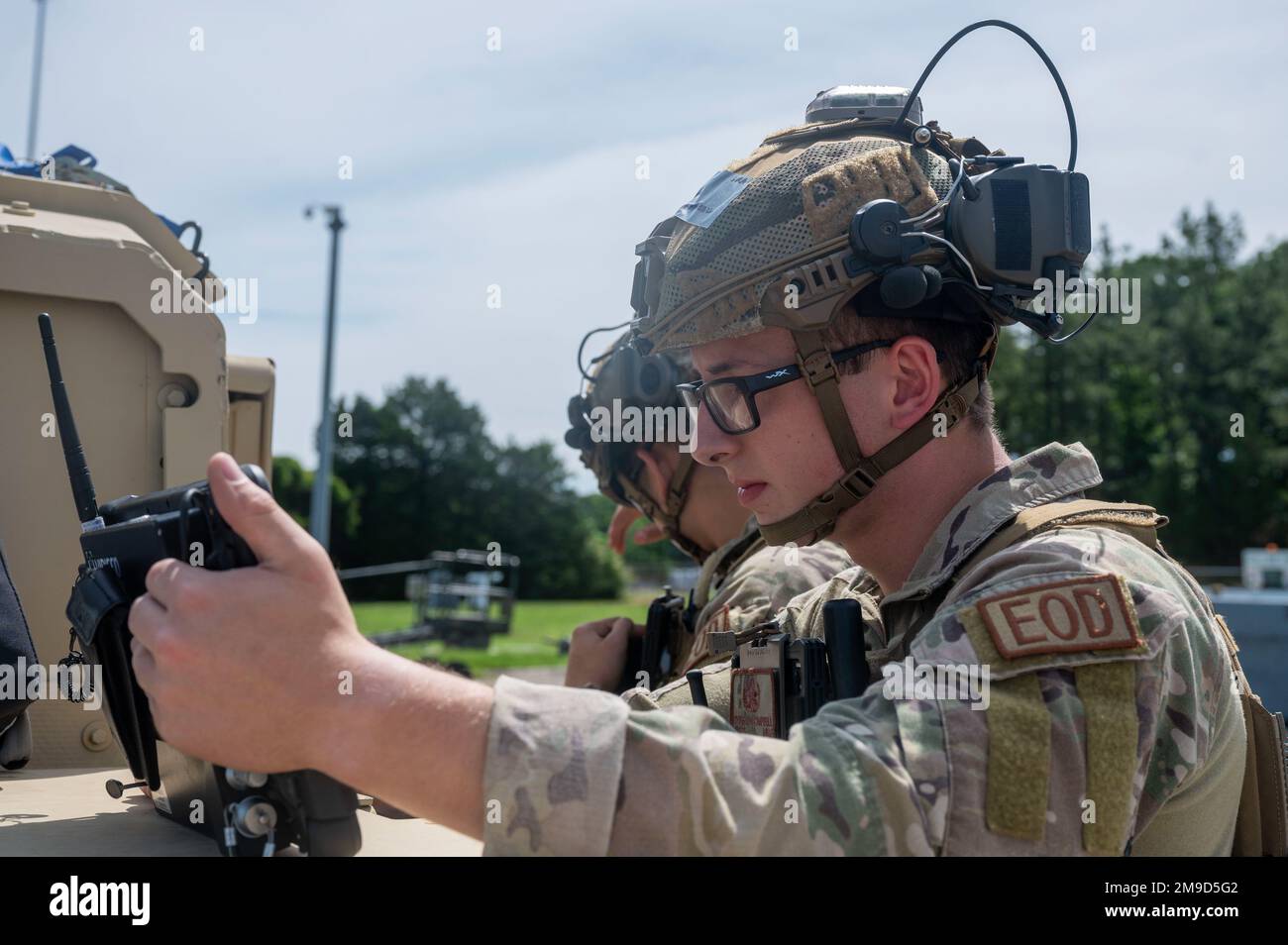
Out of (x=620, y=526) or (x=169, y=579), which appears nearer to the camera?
(x=169, y=579)

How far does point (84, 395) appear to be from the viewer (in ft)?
9.30

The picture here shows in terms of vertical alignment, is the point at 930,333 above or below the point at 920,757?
above

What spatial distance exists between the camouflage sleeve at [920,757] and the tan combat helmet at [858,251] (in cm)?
59

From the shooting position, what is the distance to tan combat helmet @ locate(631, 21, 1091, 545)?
7.67 ft

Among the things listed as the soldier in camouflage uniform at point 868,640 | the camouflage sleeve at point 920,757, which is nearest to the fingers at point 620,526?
the soldier in camouflage uniform at point 868,640

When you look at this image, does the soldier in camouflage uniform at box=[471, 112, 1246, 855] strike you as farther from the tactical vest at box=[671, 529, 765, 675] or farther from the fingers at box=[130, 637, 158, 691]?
the tactical vest at box=[671, 529, 765, 675]

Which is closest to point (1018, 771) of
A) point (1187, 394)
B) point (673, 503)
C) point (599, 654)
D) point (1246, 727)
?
point (1246, 727)

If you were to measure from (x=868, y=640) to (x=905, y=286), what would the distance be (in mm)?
738

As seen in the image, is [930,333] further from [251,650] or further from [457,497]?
[457,497]

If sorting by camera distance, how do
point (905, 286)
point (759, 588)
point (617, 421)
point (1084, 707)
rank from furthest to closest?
point (617, 421) < point (759, 588) < point (905, 286) < point (1084, 707)

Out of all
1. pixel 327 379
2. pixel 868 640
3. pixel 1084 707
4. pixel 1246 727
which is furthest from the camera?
pixel 327 379

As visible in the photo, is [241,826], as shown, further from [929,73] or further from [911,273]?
[929,73]

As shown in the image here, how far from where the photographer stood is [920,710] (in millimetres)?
1683

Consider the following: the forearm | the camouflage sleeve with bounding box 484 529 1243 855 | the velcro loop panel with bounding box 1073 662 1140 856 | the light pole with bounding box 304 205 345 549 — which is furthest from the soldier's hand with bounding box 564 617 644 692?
the light pole with bounding box 304 205 345 549
